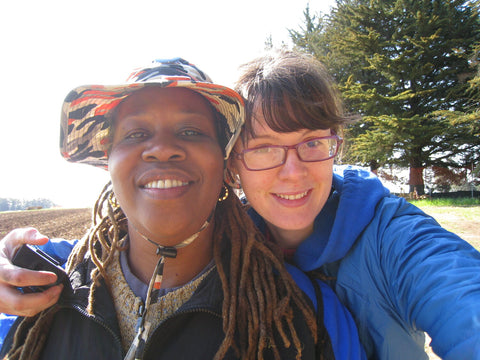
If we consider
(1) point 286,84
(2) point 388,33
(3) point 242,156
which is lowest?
(3) point 242,156

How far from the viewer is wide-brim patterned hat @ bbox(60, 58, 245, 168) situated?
1451 millimetres

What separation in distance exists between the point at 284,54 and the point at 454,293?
1.50 m

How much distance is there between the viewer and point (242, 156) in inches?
66.9

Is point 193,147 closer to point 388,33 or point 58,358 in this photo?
point 58,358

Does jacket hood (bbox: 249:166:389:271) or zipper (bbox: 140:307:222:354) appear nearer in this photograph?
zipper (bbox: 140:307:222:354)

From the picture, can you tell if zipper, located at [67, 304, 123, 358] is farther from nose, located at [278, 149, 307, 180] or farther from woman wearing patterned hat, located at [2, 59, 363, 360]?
nose, located at [278, 149, 307, 180]

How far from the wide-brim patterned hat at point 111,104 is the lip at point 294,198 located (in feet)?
1.27

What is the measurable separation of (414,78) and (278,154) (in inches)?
742

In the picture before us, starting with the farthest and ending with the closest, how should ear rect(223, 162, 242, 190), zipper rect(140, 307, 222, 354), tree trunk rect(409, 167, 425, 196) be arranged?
tree trunk rect(409, 167, 425, 196) → ear rect(223, 162, 242, 190) → zipper rect(140, 307, 222, 354)

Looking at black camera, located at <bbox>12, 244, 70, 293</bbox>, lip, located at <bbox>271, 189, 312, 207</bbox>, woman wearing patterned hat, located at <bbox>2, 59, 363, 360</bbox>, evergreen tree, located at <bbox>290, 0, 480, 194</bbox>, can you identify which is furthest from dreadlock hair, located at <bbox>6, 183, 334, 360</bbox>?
evergreen tree, located at <bbox>290, 0, 480, 194</bbox>

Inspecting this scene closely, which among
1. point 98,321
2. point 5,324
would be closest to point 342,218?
point 98,321

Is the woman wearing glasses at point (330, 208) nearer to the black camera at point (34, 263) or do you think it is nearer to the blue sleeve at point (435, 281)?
the blue sleeve at point (435, 281)

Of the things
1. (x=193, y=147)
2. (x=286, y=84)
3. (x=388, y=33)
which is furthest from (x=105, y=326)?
(x=388, y=33)

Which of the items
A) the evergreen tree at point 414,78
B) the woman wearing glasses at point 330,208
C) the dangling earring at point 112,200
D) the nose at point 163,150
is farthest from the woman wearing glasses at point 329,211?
the evergreen tree at point 414,78
